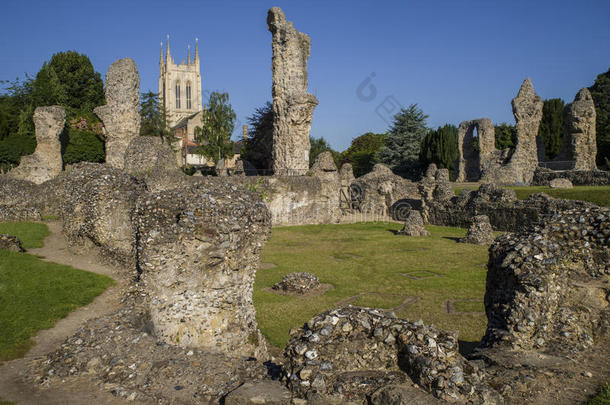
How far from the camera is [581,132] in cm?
2956

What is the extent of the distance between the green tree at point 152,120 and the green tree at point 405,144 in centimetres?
2147

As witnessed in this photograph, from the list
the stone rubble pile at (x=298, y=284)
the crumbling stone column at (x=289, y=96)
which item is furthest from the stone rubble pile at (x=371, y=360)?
the crumbling stone column at (x=289, y=96)

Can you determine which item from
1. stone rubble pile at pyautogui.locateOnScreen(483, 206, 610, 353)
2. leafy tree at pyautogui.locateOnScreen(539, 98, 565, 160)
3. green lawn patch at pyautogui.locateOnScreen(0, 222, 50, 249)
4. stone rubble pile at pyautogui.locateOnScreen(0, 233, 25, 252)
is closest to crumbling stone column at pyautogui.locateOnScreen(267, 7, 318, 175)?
green lawn patch at pyautogui.locateOnScreen(0, 222, 50, 249)

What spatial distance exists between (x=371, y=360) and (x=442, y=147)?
131 feet

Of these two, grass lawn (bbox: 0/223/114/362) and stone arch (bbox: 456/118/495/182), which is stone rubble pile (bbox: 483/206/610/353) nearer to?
grass lawn (bbox: 0/223/114/362)

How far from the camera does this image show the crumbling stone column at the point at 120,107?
2611cm

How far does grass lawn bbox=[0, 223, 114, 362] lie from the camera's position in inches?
250

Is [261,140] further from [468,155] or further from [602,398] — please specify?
[602,398]

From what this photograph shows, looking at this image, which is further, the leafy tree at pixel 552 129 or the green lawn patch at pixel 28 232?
the leafy tree at pixel 552 129

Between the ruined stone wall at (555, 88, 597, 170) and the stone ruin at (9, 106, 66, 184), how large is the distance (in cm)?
3460

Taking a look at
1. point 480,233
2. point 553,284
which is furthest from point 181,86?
point 553,284

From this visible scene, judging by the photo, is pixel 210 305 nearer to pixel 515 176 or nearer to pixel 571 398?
pixel 571 398

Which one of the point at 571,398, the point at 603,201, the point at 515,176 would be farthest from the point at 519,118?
the point at 571,398

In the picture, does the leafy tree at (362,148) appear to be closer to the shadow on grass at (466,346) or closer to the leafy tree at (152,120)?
the leafy tree at (152,120)
